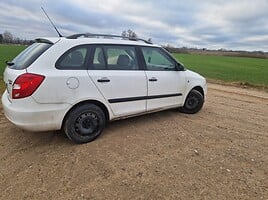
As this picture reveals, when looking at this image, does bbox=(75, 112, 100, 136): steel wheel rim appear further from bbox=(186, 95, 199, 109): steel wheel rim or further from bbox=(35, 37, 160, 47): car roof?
bbox=(186, 95, 199, 109): steel wheel rim

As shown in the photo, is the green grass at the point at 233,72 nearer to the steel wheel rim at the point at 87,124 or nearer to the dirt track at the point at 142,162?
the dirt track at the point at 142,162

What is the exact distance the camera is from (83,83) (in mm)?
3654

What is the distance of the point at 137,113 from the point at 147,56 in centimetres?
114

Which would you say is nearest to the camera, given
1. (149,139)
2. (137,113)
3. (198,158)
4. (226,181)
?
(226,181)

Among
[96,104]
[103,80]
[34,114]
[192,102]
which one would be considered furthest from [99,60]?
[192,102]

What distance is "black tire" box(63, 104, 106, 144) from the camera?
372cm

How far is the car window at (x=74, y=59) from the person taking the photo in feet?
11.6

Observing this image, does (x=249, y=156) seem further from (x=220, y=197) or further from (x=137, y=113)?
(x=137, y=113)

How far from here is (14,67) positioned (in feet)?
12.1

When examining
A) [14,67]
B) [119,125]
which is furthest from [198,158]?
[14,67]

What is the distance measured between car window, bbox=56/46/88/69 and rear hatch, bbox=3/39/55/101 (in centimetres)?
31

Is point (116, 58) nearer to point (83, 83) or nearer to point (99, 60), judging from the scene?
point (99, 60)

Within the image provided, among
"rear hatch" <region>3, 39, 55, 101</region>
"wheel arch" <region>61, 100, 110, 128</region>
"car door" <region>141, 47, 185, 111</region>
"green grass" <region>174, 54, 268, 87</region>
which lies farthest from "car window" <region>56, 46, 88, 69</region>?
"green grass" <region>174, 54, 268, 87</region>

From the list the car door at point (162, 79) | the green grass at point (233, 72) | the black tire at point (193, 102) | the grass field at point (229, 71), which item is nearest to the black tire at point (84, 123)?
the car door at point (162, 79)
